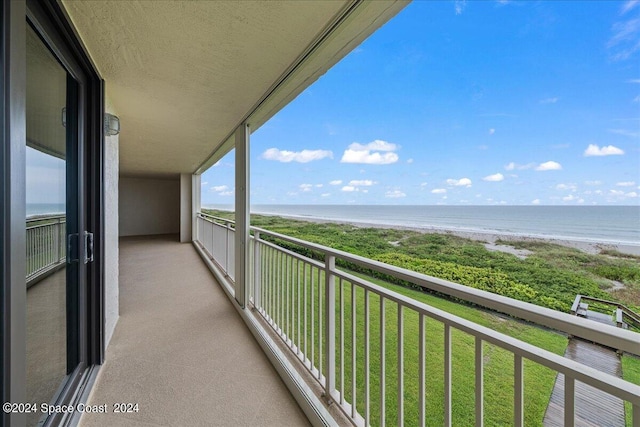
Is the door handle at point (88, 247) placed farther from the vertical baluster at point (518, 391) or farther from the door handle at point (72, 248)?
the vertical baluster at point (518, 391)

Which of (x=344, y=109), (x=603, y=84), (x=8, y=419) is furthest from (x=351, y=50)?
(x=344, y=109)

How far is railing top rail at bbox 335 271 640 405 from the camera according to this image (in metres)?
0.49

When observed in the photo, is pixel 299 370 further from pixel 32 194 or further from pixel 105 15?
pixel 105 15

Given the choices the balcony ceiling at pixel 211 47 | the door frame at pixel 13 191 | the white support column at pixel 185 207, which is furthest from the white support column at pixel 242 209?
the white support column at pixel 185 207

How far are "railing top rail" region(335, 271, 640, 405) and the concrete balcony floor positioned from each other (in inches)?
44.0

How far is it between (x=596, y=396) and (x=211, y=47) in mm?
2137

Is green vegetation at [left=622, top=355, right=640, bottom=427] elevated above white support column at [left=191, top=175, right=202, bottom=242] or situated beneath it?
situated beneath

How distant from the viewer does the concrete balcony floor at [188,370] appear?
1474 mm

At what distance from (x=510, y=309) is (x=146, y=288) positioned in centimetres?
430

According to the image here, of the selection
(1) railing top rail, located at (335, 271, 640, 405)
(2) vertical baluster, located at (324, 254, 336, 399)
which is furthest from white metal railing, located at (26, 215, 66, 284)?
(1) railing top rail, located at (335, 271, 640, 405)

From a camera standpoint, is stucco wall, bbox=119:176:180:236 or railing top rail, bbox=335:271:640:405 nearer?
railing top rail, bbox=335:271:640:405

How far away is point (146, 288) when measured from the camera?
3656 millimetres

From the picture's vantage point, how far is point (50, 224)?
4.25 ft

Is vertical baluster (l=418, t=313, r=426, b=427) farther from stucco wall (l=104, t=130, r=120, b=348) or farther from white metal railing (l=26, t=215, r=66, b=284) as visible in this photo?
stucco wall (l=104, t=130, r=120, b=348)
